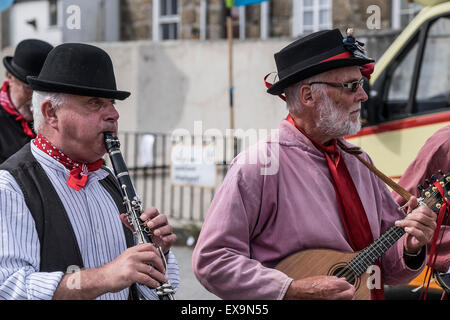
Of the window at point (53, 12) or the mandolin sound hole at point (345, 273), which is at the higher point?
the window at point (53, 12)

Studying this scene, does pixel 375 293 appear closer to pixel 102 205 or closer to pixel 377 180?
pixel 377 180

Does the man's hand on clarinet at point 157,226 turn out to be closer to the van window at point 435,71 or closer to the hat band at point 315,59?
the hat band at point 315,59

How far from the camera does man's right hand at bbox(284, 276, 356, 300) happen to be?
8.21 feet

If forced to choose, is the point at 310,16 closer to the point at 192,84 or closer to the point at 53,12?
the point at 192,84

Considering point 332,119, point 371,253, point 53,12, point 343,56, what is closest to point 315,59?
point 343,56

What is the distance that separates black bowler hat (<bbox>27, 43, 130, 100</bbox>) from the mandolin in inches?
37.1

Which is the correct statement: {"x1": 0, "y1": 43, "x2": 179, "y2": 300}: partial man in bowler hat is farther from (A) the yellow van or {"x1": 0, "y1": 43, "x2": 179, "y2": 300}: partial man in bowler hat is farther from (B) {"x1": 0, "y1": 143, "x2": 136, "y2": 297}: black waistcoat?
(A) the yellow van

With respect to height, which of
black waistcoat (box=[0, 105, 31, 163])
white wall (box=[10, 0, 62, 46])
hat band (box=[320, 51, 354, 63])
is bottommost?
black waistcoat (box=[0, 105, 31, 163])

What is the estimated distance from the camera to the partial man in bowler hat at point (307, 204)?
256cm

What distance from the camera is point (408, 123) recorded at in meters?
5.32

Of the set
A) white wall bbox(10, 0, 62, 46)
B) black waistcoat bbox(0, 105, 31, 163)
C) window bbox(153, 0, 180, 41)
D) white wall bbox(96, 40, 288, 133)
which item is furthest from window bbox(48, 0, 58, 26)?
black waistcoat bbox(0, 105, 31, 163)

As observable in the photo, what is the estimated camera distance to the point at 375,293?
111 inches

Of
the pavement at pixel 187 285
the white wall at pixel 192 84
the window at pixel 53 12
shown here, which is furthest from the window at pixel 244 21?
the window at pixel 53 12

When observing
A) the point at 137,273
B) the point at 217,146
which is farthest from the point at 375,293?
the point at 217,146
